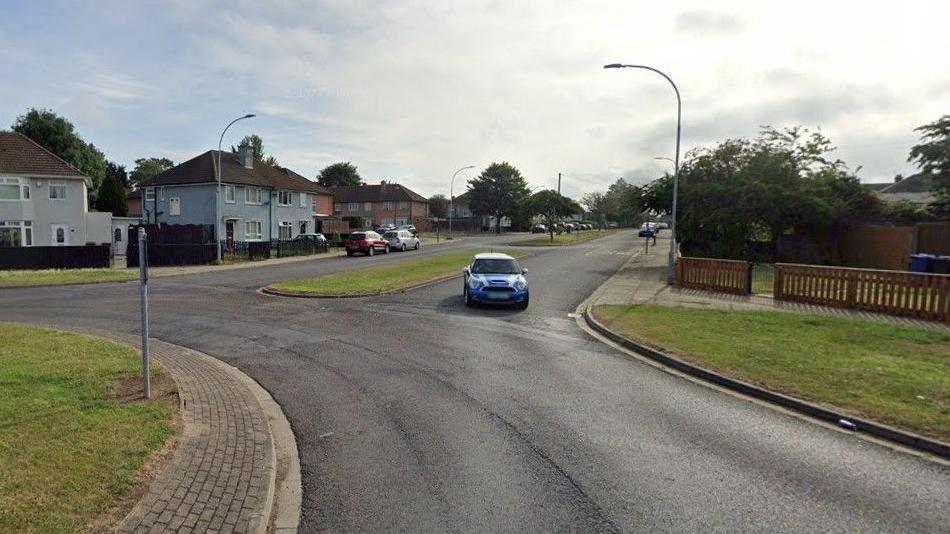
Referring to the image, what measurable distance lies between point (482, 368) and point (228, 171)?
3877 cm

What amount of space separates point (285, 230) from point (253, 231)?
418 cm

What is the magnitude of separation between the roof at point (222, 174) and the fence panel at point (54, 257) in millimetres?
13971

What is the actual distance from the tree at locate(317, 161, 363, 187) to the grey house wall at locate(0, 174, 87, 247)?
7109 cm

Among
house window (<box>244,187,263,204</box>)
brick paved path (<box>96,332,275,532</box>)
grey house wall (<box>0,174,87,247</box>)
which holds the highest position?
house window (<box>244,187,263,204</box>)

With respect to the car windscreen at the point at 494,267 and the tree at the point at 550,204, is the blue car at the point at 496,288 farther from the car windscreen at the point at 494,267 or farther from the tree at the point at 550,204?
the tree at the point at 550,204

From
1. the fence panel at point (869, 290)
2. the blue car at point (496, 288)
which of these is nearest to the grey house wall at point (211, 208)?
the blue car at point (496, 288)

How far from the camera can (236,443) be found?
516cm

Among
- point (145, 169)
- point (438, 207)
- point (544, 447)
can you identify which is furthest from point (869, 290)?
point (145, 169)

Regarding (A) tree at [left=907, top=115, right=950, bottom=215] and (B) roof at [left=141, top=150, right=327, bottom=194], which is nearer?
(A) tree at [left=907, top=115, right=950, bottom=215]

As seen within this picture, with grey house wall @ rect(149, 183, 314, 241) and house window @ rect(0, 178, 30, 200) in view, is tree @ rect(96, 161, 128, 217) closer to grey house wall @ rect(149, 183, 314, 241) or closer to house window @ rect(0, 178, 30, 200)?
grey house wall @ rect(149, 183, 314, 241)

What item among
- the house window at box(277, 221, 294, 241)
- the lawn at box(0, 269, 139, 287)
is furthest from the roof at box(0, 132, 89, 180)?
the house window at box(277, 221, 294, 241)

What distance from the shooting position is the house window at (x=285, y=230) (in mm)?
45750

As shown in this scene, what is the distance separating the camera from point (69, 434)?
4789mm

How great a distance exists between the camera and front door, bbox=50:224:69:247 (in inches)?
1310
